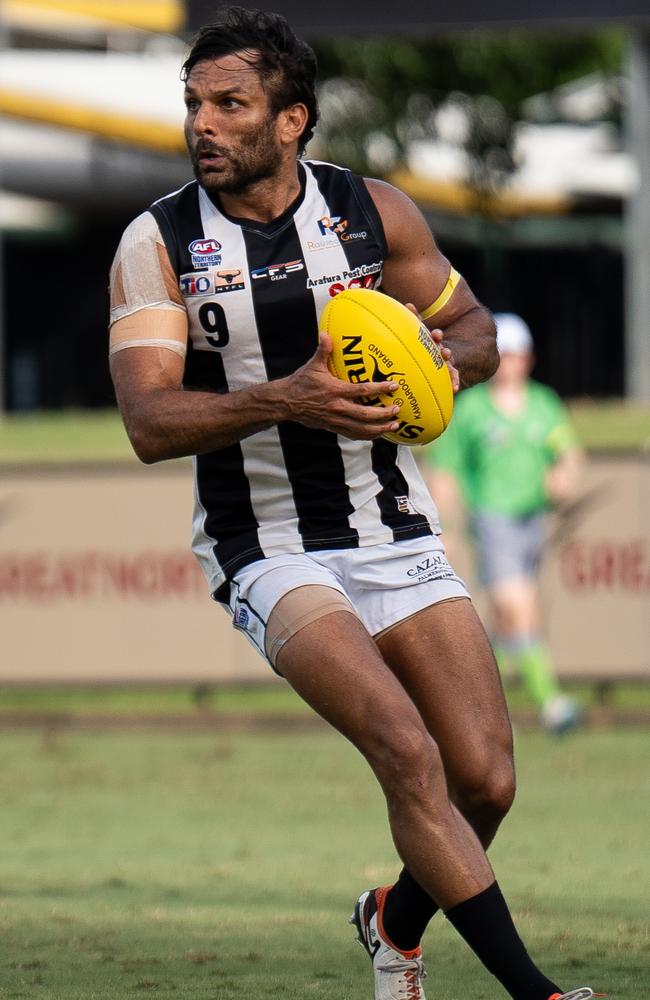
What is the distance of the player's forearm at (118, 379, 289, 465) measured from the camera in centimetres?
486

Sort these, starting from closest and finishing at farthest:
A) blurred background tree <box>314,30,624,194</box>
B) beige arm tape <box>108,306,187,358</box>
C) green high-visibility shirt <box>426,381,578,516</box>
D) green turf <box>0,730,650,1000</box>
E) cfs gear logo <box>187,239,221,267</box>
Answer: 1. beige arm tape <box>108,306,187,358</box>
2. cfs gear logo <box>187,239,221,267</box>
3. green turf <box>0,730,650,1000</box>
4. green high-visibility shirt <box>426,381,578,516</box>
5. blurred background tree <box>314,30,624,194</box>

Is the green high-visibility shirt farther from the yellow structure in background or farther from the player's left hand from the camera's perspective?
the player's left hand

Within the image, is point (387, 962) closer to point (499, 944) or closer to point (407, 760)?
point (499, 944)

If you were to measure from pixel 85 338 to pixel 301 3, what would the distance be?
22799mm

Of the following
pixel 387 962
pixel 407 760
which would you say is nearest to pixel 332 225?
pixel 407 760

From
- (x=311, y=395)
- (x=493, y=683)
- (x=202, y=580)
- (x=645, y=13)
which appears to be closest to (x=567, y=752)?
(x=202, y=580)

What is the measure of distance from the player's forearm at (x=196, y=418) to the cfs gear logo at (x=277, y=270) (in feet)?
1.47

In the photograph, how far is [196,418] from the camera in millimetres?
4926

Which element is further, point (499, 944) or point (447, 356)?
point (447, 356)

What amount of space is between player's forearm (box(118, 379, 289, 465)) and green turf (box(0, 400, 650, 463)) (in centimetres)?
1487

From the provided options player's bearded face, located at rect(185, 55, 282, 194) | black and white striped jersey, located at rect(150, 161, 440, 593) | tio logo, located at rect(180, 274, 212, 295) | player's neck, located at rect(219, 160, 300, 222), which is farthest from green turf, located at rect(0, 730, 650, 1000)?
player's bearded face, located at rect(185, 55, 282, 194)

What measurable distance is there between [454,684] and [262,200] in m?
1.49

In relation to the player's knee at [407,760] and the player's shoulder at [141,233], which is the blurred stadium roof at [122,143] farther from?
the player's knee at [407,760]

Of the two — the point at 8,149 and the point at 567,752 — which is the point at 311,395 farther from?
the point at 8,149
